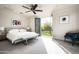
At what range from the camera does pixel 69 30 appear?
2160mm

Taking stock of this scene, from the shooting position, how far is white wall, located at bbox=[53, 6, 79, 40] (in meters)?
2.09

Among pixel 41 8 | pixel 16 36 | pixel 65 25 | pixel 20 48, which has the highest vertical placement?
pixel 41 8

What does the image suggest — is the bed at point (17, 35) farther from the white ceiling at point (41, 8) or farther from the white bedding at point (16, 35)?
the white ceiling at point (41, 8)

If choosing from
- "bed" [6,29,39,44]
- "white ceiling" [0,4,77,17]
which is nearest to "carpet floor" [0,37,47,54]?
"bed" [6,29,39,44]

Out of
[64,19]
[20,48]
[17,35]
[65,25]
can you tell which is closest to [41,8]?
[64,19]

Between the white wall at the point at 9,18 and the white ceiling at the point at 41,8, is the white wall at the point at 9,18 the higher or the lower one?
the lower one

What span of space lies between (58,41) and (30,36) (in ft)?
2.41

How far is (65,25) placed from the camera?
2.19 m

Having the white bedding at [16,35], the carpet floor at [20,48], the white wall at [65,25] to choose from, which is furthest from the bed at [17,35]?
the white wall at [65,25]

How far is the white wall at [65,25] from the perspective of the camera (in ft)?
6.87

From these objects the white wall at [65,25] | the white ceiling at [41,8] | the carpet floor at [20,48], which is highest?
the white ceiling at [41,8]

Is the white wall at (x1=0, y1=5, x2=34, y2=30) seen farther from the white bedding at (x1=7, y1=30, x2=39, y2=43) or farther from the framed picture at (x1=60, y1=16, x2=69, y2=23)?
the framed picture at (x1=60, y1=16, x2=69, y2=23)

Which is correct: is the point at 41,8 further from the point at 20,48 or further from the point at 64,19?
the point at 20,48
